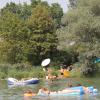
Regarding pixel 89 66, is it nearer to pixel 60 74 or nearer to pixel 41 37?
pixel 60 74

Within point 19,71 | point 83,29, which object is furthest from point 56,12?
point 83,29

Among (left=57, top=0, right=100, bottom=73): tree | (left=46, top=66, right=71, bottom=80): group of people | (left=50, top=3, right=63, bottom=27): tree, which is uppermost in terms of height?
(left=50, top=3, right=63, bottom=27): tree

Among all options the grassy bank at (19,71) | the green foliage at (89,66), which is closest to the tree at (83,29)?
the green foliage at (89,66)

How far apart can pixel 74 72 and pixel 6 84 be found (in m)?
9.61

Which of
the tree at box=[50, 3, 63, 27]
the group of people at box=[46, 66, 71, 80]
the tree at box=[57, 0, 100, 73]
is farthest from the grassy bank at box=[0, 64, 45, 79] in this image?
the tree at box=[50, 3, 63, 27]

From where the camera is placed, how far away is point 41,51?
225 feet

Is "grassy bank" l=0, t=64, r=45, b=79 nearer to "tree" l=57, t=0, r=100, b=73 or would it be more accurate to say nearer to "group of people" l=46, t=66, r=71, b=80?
"group of people" l=46, t=66, r=71, b=80

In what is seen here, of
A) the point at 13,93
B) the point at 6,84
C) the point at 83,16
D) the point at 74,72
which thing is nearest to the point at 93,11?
the point at 83,16

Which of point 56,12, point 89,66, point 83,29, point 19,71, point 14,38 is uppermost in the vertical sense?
point 56,12

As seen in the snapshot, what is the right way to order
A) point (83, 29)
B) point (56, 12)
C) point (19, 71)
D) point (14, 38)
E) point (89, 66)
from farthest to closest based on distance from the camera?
point (56, 12) → point (14, 38) → point (19, 71) → point (89, 66) → point (83, 29)

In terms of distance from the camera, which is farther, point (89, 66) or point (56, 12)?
point (56, 12)

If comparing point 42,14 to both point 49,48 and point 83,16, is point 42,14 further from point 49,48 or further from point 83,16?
point 83,16

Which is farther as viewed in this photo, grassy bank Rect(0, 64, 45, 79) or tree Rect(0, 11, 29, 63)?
tree Rect(0, 11, 29, 63)

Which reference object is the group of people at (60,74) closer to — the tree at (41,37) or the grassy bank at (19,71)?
the grassy bank at (19,71)
